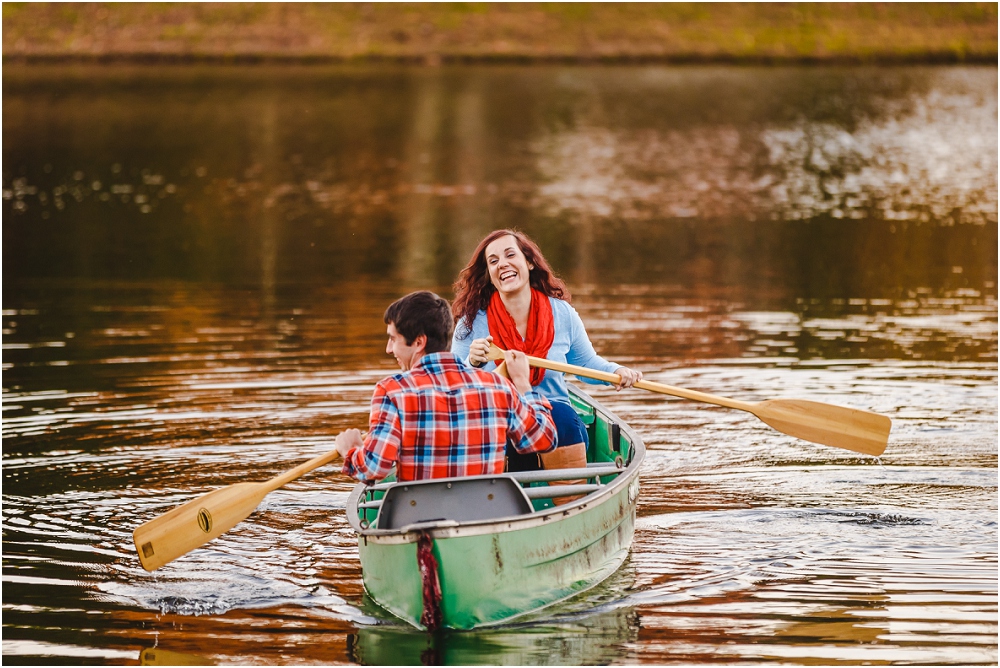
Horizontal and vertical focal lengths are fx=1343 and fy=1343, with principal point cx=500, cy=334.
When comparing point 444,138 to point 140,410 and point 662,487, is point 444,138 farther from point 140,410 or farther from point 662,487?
point 662,487

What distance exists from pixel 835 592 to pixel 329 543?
9.61ft

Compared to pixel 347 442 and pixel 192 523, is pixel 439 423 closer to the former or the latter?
pixel 347 442

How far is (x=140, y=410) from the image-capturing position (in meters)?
11.1

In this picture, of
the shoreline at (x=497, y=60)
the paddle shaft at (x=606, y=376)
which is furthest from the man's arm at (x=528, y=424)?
the shoreline at (x=497, y=60)

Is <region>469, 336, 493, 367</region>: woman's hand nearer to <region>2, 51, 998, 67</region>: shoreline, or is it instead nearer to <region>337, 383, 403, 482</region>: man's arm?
<region>337, 383, 403, 482</region>: man's arm

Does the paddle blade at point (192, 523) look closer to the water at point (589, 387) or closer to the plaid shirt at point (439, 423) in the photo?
the water at point (589, 387)

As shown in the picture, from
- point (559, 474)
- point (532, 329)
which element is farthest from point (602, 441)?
point (559, 474)

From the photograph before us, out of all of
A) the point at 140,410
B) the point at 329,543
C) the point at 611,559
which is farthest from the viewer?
the point at 140,410

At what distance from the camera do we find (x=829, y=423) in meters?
8.78

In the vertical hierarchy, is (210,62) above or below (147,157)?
above

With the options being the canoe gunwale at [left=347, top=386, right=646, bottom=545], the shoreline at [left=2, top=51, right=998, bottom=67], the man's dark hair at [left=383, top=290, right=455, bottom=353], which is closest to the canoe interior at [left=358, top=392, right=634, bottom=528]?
the canoe gunwale at [left=347, top=386, right=646, bottom=545]

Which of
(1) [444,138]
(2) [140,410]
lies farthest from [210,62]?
(2) [140,410]

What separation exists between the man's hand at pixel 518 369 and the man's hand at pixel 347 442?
3.08 ft

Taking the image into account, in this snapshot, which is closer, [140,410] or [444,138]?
[140,410]
